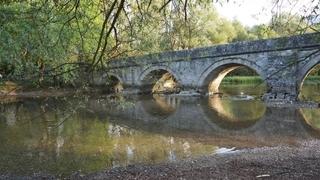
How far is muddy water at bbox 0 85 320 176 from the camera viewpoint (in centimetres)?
899

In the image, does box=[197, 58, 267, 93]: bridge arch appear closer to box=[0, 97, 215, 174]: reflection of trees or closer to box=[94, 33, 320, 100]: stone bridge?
box=[94, 33, 320, 100]: stone bridge

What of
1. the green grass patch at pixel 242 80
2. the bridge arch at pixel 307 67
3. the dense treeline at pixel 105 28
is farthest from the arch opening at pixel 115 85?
the dense treeline at pixel 105 28

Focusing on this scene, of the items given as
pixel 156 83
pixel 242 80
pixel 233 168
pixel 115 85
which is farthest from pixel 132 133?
pixel 242 80

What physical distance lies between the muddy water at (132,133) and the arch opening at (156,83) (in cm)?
904

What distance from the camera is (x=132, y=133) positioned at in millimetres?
12750

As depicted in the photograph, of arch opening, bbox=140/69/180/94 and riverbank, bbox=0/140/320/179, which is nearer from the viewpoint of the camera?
riverbank, bbox=0/140/320/179

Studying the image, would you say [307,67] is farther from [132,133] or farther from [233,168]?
[233,168]

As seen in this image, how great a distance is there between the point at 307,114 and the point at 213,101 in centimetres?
678

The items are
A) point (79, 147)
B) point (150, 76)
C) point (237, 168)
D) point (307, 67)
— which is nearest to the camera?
point (237, 168)

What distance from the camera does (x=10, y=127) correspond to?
13.9 m

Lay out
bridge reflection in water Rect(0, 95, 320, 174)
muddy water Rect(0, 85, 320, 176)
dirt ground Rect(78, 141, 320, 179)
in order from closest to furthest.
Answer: dirt ground Rect(78, 141, 320, 179)
muddy water Rect(0, 85, 320, 176)
bridge reflection in water Rect(0, 95, 320, 174)

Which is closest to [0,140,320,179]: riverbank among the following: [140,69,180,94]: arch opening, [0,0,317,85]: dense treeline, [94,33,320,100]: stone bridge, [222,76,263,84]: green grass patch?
[0,0,317,85]: dense treeline

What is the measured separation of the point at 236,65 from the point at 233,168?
655 inches

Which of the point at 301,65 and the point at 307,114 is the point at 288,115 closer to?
the point at 307,114
